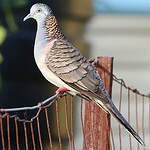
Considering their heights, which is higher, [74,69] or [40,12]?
[40,12]

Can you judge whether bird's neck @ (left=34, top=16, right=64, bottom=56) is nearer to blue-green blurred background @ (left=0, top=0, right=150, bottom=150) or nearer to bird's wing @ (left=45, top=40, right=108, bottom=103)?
bird's wing @ (left=45, top=40, right=108, bottom=103)

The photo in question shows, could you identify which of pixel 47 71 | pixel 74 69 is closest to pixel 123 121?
pixel 74 69

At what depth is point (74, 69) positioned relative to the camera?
371 cm

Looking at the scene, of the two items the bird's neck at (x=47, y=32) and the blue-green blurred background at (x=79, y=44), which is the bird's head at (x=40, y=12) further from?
the blue-green blurred background at (x=79, y=44)

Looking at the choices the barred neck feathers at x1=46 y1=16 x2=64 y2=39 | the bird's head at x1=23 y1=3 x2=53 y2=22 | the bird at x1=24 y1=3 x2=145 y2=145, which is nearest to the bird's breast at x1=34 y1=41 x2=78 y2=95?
the bird at x1=24 y1=3 x2=145 y2=145

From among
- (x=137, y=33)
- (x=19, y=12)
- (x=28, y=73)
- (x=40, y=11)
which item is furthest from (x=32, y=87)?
(x=40, y=11)

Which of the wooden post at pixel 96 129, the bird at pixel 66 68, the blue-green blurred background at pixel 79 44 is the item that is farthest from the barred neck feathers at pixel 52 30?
the blue-green blurred background at pixel 79 44

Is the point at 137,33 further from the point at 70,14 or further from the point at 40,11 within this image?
the point at 40,11

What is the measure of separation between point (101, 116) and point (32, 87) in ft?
9.50

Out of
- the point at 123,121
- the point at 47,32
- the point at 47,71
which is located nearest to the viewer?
the point at 123,121

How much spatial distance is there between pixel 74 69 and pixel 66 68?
5cm

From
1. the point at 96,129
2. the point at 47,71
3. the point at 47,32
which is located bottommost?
the point at 96,129

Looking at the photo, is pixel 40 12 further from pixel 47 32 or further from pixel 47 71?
pixel 47 71

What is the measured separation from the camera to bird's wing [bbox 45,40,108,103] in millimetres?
3598
